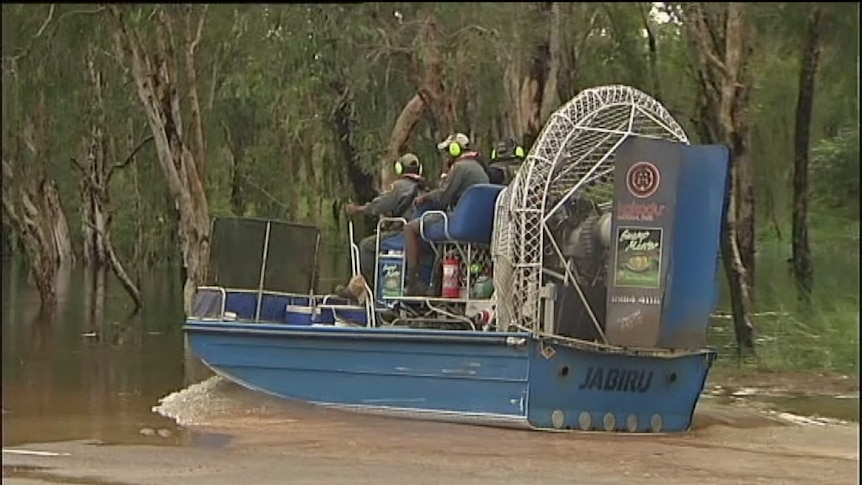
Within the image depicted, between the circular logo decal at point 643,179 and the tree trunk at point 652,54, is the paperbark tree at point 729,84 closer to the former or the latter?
the tree trunk at point 652,54

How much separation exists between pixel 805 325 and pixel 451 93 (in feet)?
20.4

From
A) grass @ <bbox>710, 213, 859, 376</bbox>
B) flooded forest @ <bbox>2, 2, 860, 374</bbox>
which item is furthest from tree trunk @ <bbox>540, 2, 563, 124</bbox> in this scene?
grass @ <bbox>710, 213, 859, 376</bbox>

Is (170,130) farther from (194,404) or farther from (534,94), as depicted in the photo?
(194,404)

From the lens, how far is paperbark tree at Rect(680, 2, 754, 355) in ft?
64.0

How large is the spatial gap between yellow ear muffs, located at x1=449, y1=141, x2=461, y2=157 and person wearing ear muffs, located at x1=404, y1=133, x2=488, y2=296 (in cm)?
9

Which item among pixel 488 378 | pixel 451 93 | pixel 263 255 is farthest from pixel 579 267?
pixel 451 93

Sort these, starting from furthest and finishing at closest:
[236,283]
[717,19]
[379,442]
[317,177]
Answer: [317,177]
[717,19]
[236,283]
[379,442]

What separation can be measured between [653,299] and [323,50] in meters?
11.8

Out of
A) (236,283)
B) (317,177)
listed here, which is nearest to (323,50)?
(236,283)

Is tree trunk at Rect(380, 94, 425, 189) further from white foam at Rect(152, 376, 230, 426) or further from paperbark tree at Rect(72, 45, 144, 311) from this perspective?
white foam at Rect(152, 376, 230, 426)

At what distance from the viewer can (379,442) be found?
1284 cm

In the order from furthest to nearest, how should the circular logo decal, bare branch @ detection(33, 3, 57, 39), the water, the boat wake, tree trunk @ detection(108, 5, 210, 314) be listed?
tree trunk @ detection(108, 5, 210, 314)
bare branch @ detection(33, 3, 57, 39)
the boat wake
the water
the circular logo decal

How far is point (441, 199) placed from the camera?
48.0 feet

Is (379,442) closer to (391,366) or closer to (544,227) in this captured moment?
(391,366)
